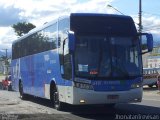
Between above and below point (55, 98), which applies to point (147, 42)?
above

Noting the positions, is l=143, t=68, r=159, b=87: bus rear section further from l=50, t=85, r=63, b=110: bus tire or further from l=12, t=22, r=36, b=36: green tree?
l=12, t=22, r=36, b=36: green tree

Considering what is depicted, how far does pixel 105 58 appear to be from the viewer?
15.5 metres

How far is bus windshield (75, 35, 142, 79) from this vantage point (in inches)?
605

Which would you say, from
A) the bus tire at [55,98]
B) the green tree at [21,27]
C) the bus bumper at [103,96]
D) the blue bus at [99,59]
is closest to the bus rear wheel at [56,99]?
the bus tire at [55,98]

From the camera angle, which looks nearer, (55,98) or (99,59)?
(99,59)

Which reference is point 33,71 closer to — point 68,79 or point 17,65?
point 17,65

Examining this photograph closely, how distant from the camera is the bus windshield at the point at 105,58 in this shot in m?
15.4

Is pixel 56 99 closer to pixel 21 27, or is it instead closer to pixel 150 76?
pixel 150 76

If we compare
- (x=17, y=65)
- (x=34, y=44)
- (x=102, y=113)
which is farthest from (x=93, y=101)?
(x=17, y=65)

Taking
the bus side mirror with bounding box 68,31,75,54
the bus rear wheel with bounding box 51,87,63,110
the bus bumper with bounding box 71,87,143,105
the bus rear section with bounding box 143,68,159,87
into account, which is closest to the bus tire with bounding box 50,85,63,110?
the bus rear wheel with bounding box 51,87,63,110

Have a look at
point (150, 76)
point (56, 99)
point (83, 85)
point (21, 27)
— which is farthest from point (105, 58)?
point (21, 27)

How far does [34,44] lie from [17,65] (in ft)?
19.8

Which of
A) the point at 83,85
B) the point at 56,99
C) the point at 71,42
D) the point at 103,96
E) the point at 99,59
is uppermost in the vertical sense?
the point at 71,42

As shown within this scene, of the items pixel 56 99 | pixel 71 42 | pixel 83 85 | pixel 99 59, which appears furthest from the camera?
pixel 56 99
